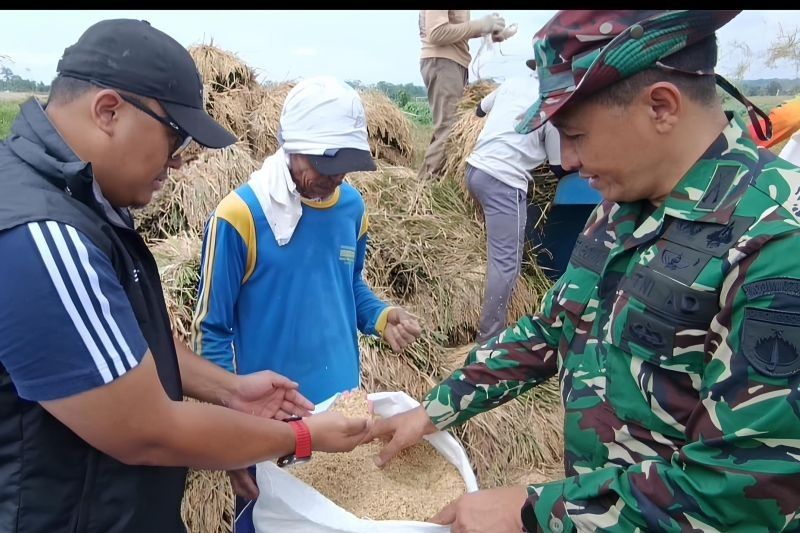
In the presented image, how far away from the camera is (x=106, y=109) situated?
1.19 metres

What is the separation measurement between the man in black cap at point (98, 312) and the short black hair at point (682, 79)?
0.82 metres

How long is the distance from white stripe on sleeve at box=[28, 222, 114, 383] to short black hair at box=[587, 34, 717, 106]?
97 cm

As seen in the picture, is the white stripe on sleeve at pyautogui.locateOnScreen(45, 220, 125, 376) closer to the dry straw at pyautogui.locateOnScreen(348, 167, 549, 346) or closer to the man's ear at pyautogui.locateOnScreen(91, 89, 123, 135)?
the man's ear at pyautogui.locateOnScreen(91, 89, 123, 135)

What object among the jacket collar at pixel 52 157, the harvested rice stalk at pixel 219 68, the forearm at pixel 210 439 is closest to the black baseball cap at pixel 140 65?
the jacket collar at pixel 52 157

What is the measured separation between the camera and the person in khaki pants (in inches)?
186

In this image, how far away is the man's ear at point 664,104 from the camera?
1.10 metres

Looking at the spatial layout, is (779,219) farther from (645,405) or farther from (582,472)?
(582,472)

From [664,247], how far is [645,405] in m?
0.30

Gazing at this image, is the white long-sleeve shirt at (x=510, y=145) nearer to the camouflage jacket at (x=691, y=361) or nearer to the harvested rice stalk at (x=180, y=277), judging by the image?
the harvested rice stalk at (x=180, y=277)

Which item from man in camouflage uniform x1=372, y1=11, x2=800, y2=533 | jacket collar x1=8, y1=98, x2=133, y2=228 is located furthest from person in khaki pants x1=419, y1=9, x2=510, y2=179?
jacket collar x1=8, y1=98, x2=133, y2=228

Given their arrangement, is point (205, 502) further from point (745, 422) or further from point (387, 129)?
point (387, 129)

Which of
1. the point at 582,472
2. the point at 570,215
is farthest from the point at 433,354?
the point at 582,472

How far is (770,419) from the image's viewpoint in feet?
3.12

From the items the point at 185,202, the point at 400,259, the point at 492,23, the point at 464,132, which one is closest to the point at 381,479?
the point at 400,259
